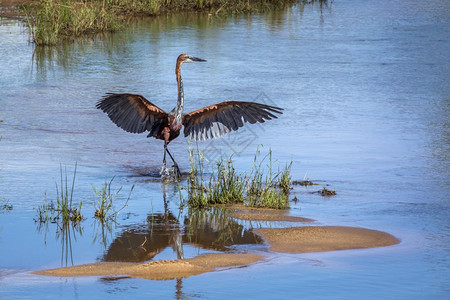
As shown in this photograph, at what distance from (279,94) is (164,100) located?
6.27 ft

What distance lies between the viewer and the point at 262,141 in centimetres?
1081

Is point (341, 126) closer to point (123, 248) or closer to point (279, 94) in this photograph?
point (279, 94)

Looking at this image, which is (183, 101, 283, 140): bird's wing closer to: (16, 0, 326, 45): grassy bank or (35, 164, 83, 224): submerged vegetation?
(35, 164, 83, 224): submerged vegetation

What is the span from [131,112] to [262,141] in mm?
2100

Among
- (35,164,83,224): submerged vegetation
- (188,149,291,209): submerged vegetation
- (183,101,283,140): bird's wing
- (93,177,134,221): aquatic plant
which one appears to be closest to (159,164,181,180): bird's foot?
(183,101,283,140): bird's wing

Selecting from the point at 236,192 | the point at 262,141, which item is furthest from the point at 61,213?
the point at 262,141

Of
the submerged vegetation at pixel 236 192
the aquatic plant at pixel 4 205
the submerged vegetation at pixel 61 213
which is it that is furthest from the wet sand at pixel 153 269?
the aquatic plant at pixel 4 205

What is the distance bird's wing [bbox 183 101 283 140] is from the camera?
30.1ft

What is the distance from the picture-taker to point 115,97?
9320mm

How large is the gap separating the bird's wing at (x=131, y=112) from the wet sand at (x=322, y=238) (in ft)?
8.88

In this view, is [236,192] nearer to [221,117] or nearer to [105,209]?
[105,209]

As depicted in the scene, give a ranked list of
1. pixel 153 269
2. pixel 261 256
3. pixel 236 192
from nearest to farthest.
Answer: pixel 153 269 → pixel 261 256 → pixel 236 192

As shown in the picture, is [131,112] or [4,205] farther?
[131,112]

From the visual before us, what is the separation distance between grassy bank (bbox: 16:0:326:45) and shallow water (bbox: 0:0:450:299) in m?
0.46
